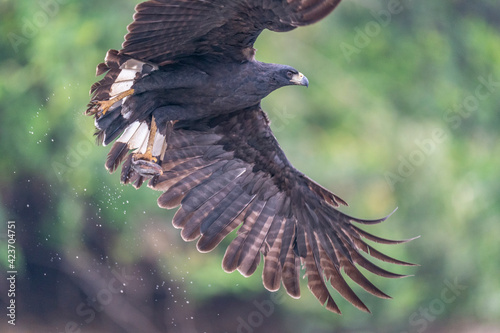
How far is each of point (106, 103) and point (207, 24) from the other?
1.26 meters

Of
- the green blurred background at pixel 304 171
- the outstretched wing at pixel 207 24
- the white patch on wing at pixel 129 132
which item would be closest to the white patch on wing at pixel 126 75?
the outstretched wing at pixel 207 24

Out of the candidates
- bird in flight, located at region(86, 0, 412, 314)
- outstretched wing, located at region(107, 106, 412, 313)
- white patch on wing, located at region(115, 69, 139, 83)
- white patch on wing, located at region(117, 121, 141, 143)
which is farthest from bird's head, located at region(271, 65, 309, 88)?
white patch on wing, located at region(117, 121, 141, 143)

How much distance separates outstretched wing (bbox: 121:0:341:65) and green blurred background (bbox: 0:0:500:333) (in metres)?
4.00

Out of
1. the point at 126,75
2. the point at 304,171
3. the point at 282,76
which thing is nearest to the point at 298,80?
the point at 282,76

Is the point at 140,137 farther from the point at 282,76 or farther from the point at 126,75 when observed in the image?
the point at 282,76

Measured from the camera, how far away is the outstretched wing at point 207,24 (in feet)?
18.1

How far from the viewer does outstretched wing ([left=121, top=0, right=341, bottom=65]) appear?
217 inches

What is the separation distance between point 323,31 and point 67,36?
3.74 metres

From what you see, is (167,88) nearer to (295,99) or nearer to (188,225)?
(188,225)

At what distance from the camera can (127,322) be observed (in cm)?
Result: 1134

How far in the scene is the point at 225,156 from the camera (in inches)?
297

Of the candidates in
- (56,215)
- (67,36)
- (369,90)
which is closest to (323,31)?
(369,90)

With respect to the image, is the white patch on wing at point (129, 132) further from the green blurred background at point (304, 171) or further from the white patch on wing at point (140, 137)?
the green blurred background at point (304, 171)

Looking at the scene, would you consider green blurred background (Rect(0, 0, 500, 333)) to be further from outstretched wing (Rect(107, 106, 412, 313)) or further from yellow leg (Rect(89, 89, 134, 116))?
yellow leg (Rect(89, 89, 134, 116))
